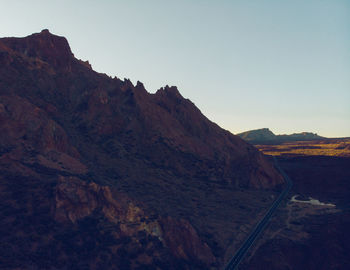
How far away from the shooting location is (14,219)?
4212cm

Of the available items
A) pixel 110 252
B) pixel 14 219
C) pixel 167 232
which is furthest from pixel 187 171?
pixel 14 219

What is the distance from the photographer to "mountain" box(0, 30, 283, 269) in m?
43.6

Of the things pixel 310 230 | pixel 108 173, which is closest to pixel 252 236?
pixel 310 230

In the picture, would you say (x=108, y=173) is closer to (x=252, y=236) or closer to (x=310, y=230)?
(x=252, y=236)

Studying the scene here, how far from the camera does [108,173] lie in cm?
7175

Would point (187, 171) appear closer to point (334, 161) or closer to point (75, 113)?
point (75, 113)

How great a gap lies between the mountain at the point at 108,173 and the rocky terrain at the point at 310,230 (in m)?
6.89

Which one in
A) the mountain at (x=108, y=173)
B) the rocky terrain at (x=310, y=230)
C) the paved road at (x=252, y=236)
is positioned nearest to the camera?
the mountain at (x=108, y=173)

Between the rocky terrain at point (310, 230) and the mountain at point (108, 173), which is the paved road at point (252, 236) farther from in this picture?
the mountain at point (108, 173)

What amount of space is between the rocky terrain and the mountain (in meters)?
6.89

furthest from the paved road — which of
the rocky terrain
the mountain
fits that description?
the mountain

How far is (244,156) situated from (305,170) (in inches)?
1239

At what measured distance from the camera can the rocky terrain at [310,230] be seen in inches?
1911

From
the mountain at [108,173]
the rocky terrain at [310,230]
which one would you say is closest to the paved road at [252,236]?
the rocky terrain at [310,230]
